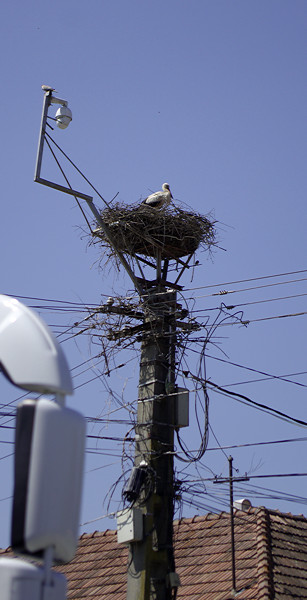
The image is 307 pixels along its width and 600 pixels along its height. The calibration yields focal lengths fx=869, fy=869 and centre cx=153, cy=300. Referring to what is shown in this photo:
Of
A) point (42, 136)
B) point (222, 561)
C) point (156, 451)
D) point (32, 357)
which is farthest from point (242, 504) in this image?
point (32, 357)

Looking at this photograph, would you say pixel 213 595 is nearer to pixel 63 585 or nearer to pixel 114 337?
pixel 114 337

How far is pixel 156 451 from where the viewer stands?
9.38m

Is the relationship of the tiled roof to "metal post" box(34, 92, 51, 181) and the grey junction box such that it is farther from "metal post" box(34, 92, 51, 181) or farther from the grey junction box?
"metal post" box(34, 92, 51, 181)

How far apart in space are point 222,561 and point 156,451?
3218 mm

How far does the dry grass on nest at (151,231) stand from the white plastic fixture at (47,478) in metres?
8.70

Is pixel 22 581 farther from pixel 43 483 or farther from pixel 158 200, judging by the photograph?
pixel 158 200

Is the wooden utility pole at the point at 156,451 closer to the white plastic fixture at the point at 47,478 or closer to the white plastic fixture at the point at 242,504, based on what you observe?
the white plastic fixture at the point at 242,504

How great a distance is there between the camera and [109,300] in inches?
417

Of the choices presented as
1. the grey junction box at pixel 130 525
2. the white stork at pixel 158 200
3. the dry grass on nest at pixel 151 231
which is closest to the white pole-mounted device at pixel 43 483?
the grey junction box at pixel 130 525

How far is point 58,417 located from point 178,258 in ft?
30.5

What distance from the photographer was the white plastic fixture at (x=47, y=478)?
247 cm

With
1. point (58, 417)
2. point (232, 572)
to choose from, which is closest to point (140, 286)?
point (232, 572)

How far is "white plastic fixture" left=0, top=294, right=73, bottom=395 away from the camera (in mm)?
2670

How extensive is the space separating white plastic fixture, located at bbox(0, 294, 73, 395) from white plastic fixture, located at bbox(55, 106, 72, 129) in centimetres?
744
